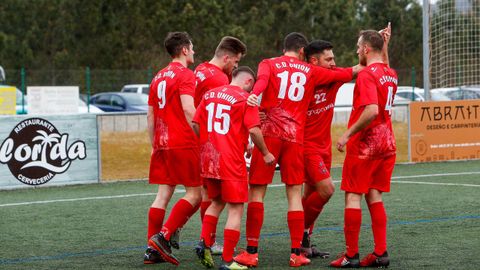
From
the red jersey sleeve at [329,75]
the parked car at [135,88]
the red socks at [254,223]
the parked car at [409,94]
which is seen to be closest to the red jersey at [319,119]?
the red jersey sleeve at [329,75]

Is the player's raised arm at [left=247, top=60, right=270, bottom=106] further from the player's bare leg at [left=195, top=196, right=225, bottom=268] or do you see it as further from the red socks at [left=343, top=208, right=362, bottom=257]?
the red socks at [left=343, top=208, right=362, bottom=257]

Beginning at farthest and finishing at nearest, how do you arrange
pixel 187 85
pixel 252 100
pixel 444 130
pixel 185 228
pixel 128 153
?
pixel 128 153 → pixel 444 130 → pixel 185 228 → pixel 187 85 → pixel 252 100

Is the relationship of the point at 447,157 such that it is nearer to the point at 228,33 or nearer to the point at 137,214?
the point at 137,214

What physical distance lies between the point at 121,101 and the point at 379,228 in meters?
25.6

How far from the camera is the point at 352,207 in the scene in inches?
341

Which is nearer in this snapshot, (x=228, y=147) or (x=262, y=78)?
(x=228, y=147)

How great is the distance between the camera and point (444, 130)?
65.6 ft

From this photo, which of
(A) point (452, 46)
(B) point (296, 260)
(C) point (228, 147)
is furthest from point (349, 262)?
(A) point (452, 46)

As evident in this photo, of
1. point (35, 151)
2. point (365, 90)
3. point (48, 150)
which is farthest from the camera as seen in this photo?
point (48, 150)

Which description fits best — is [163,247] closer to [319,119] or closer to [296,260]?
[296,260]

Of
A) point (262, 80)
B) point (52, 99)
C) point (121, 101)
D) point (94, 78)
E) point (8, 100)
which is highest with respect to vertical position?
point (94, 78)

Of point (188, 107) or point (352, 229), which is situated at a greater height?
point (188, 107)

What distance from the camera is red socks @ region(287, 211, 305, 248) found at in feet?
28.7

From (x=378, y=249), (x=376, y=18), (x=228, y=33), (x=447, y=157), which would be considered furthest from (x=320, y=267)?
(x=376, y=18)
